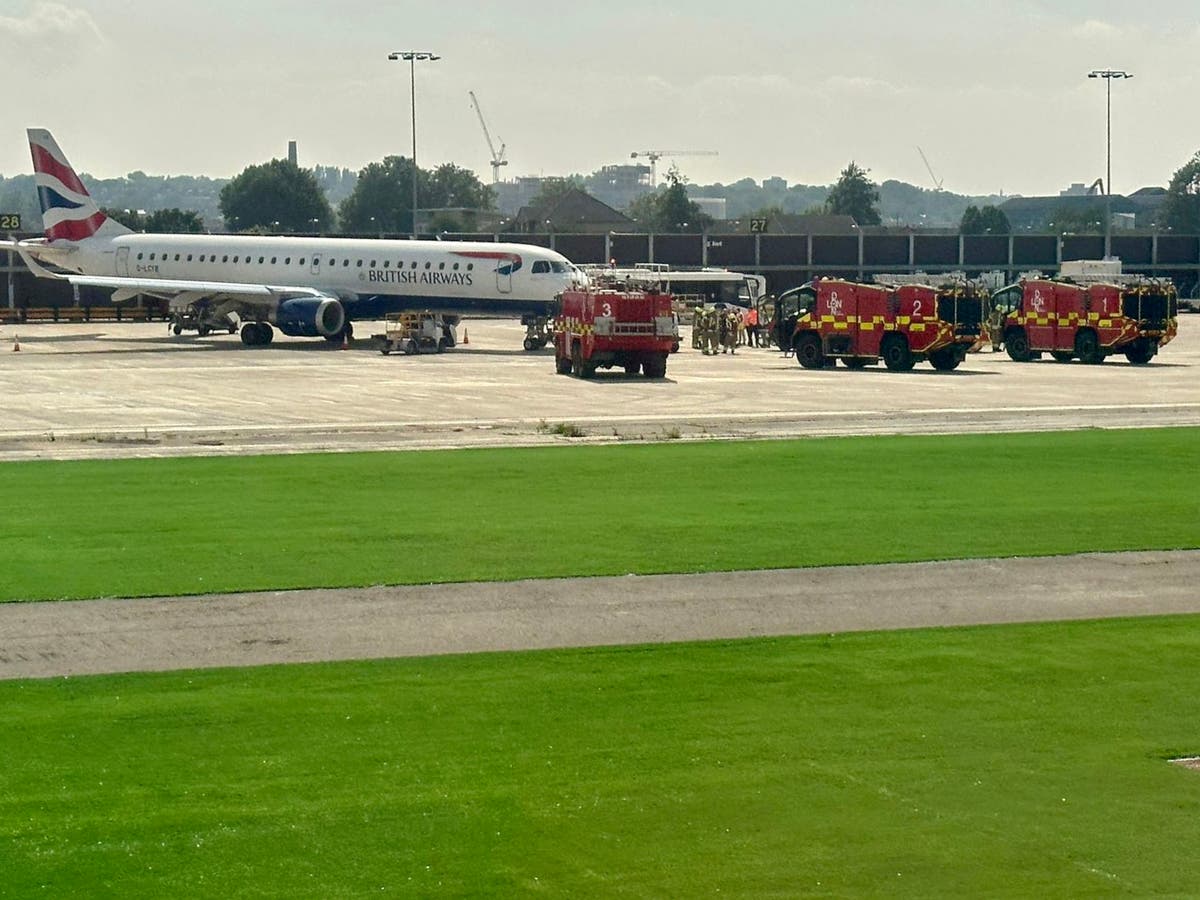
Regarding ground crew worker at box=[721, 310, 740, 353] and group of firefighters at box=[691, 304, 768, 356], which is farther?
ground crew worker at box=[721, 310, 740, 353]

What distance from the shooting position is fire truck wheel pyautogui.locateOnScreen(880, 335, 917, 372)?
54.4 metres

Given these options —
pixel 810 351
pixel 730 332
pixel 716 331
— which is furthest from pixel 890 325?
pixel 716 331

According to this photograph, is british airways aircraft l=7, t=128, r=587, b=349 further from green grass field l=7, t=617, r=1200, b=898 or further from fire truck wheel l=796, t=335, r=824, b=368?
green grass field l=7, t=617, r=1200, b=898

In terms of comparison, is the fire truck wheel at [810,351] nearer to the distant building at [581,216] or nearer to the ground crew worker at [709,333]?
the ground crew worker at [709,333]

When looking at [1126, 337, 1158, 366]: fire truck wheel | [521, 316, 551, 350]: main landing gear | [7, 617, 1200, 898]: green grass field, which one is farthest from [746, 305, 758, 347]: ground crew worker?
[7, 617, 1200, 898]: green grass field

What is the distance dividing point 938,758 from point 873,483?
1490 centimetres

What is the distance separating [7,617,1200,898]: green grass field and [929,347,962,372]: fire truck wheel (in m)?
39.3

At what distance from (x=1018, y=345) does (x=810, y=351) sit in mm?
8060

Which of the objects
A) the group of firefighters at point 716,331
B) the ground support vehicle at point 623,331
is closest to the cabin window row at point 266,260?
the group of firefighters at point 716,331

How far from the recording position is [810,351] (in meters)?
A: 56.4

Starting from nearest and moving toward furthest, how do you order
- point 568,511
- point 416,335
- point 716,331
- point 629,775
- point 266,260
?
point 629,775 < point 568,511 < point 416,335 < point 716,331 < point 266,260

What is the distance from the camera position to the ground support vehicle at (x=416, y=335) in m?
62.9

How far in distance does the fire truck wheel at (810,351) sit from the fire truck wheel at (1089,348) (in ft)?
29.4

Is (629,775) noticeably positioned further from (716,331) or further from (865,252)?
(865,252)
